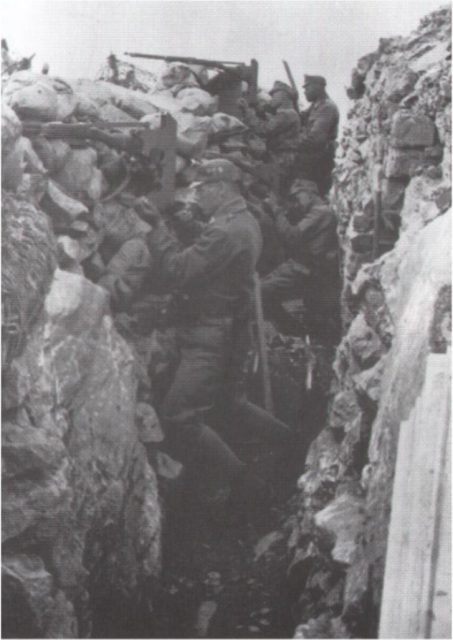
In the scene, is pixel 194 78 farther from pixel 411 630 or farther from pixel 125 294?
pixel 411 630

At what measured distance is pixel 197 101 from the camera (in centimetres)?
468

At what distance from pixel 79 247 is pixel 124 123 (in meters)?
0.54

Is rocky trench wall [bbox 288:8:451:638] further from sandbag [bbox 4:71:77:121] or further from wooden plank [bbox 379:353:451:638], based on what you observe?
sandbag [bbox 4:71:77:121]

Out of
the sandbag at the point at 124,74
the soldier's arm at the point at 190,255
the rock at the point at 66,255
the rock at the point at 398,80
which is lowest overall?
the rock at the point at 66,255

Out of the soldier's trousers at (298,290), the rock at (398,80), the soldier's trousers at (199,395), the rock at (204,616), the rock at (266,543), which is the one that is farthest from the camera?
the rock at (398,80)

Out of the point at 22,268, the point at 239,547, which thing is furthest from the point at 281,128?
the point at 239,547

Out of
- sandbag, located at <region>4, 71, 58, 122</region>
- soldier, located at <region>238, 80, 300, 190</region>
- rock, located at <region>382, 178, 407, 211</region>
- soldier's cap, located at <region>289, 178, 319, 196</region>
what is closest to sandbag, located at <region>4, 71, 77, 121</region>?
sandbag, located at <region>4, 71, 58, 122</region>

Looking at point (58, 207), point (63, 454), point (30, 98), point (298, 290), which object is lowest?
point (63, 454)

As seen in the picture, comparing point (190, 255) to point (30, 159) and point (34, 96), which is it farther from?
point (34, 96)

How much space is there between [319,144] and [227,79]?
464 mm

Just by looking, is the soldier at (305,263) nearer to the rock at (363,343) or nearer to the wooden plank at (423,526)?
the rock at (363,343)

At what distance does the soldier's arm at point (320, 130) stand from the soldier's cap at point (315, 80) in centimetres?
10

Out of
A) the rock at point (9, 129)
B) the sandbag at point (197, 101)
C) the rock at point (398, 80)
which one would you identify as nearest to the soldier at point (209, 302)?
the sandbag at point (197, 101)

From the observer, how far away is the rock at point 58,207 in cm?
426
